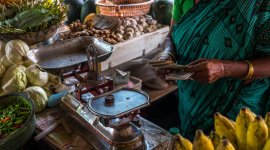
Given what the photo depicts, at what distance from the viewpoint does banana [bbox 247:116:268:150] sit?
2.73 feet

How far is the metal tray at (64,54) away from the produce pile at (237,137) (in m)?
0.64

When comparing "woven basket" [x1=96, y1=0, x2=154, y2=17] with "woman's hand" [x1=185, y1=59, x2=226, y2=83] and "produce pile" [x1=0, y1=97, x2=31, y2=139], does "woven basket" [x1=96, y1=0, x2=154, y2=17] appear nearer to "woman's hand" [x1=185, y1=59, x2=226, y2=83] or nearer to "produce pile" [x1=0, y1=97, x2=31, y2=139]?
"produce pile" [x1=0, y1=97, x2=31, y2=139]

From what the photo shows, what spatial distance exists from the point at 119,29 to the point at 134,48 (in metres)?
0.21

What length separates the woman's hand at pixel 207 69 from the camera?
1195mm

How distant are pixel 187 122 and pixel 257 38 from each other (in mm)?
616

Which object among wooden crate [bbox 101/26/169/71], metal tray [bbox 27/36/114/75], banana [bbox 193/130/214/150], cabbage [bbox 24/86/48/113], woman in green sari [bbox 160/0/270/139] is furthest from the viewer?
wooden crate [bbox 101/26/169/71]

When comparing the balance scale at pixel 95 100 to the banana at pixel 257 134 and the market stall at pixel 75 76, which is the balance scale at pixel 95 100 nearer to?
the market stall at pixel 75 76

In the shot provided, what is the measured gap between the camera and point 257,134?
832 mm

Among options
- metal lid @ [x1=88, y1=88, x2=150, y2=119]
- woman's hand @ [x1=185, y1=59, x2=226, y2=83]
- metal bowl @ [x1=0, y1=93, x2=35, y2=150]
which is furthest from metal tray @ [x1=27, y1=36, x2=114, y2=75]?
woman's hand @ [x1=185, y1=59, x2=226, y2=83]

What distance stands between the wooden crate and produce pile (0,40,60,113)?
0.47 metres

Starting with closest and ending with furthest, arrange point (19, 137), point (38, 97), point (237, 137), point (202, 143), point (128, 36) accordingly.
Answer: point (202, 143), point (237, 137), point (19, 137), point (38, 97), point (128, 36)

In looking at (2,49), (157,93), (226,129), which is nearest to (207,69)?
(226,129)

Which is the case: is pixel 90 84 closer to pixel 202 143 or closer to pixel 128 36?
pixel 202 143

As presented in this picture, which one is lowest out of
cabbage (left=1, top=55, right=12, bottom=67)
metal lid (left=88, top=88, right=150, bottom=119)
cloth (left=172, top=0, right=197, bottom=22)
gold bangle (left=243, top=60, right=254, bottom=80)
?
cabbage (left=1, top=55, right=12, bottom=67)
